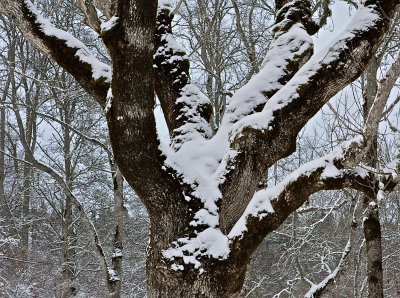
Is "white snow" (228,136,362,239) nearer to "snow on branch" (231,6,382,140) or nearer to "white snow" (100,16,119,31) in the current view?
"snow on branch" (231,6,382,140)

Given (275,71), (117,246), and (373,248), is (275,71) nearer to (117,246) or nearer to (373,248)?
(373,248)

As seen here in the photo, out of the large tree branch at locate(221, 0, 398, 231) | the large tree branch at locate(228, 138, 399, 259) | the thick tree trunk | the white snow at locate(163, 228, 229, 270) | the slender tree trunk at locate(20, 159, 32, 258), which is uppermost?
the slender tree trunk at locate(20, 159, 32, 258)

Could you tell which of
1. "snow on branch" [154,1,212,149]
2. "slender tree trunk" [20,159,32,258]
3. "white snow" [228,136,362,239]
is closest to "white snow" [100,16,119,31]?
"snow on branch" [154,1,212,149]

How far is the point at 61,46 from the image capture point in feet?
9.71

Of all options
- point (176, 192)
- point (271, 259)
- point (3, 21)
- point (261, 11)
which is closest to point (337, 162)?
point (176, 192)

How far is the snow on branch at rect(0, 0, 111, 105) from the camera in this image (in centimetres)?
282

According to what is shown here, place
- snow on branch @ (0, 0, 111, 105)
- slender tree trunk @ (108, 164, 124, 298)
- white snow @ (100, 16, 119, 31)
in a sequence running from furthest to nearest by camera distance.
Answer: slender tree trunk @ (108, 164, 124, 298) < snow on branch @ (0, 0, 111, 105) < white snow @ (100, 16, 119, 31)

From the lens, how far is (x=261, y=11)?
766 cm

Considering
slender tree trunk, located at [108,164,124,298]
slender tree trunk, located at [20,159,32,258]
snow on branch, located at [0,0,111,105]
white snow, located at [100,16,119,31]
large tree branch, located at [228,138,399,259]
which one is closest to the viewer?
white snow, located at [100,16,119,31]

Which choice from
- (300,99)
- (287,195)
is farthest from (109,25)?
(287,195)

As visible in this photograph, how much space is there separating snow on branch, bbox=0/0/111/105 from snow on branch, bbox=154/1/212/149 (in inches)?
17.5

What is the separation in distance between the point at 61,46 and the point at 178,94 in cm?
93

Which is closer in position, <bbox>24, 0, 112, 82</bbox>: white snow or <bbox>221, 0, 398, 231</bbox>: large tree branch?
<bbox>221, 0, 398, 231</bbox>: large tree branch

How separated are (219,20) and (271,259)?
11618 mm
